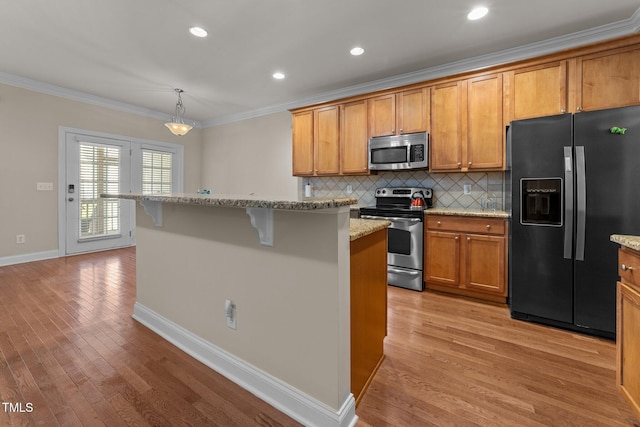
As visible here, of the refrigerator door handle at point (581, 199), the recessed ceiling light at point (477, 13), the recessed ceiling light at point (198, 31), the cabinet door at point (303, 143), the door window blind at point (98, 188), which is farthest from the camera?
the door window blind at point (98, 188)

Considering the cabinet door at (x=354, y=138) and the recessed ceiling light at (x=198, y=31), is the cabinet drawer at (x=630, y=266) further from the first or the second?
the recessed ceiling light at (x=198, y=31)

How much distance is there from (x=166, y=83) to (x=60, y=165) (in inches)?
85.4

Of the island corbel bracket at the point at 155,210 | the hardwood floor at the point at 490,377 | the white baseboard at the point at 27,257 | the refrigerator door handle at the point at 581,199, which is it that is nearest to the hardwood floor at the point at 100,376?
the hardwood floor at the point at 490,377

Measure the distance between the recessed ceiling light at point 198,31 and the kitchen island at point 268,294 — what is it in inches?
69.5

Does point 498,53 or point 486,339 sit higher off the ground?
point 498,53

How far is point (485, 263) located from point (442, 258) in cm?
40

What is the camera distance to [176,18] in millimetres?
2580

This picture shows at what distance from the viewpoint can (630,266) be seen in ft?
4.25

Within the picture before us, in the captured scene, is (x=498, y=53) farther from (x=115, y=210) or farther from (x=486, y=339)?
(x=115, y=210)

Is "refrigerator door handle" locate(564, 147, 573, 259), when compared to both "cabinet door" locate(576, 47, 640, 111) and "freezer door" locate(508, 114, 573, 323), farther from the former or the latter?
"cabinet door" locate(576, 47, 640, 111)

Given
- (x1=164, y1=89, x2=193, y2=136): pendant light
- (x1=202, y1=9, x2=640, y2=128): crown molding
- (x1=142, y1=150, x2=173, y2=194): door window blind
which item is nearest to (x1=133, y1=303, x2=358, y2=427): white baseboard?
(x1=164, y1=89, x2=193, y2=136): pendant light

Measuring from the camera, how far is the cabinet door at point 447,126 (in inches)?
124

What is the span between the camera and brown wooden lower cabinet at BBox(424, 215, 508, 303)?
281cm

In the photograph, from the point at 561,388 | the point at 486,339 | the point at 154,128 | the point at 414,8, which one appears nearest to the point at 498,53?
the point at 414,8
